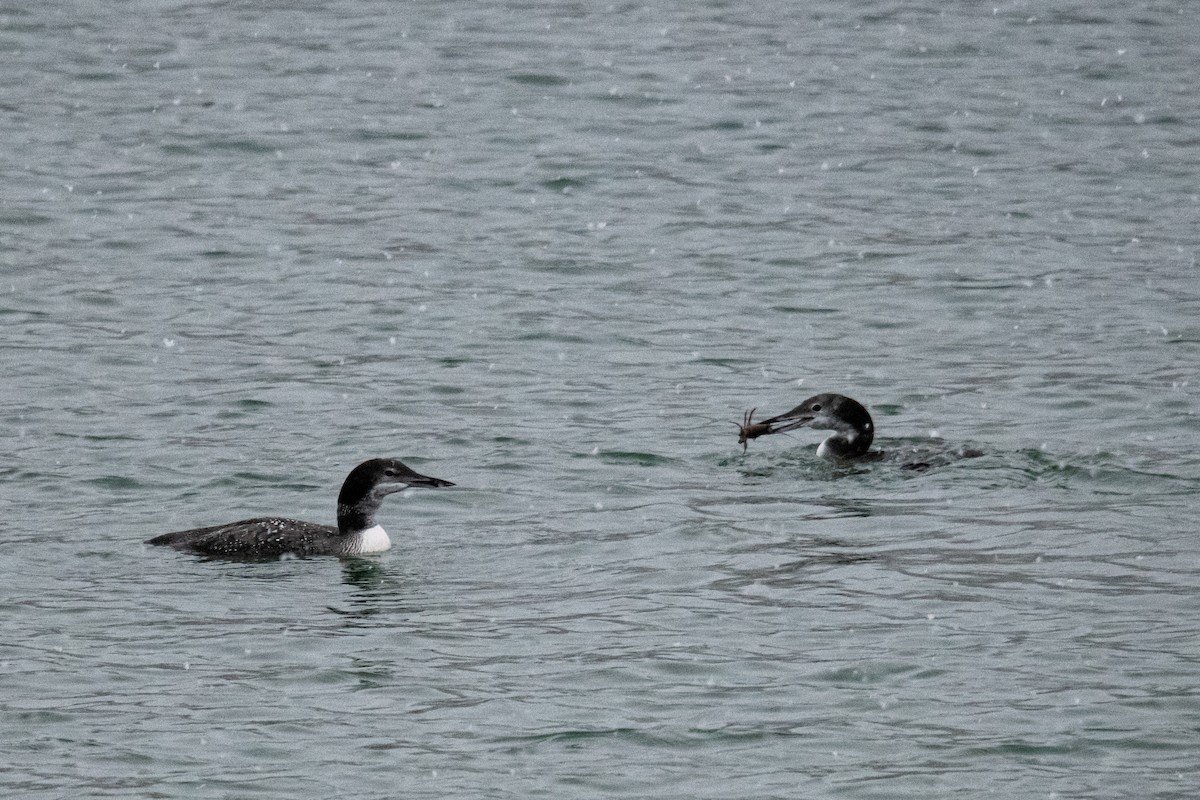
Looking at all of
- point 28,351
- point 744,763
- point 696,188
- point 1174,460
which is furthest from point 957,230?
point 744,763

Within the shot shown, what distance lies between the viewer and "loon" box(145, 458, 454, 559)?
14312 mm

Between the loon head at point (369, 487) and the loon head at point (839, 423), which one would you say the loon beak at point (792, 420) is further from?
the loon head at point (369, 487)

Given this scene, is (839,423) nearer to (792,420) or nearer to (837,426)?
(837,426)

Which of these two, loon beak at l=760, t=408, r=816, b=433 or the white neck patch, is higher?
loon beak at l=760, t=408, r=816, b=433

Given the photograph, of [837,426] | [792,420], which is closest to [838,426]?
[837,426]

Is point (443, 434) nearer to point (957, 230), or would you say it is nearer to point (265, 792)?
point (265, 792)

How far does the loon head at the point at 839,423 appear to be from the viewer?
17016mm

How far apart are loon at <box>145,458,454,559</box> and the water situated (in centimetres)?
17

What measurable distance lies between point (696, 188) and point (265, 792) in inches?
699

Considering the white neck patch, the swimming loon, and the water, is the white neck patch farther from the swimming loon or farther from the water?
the swimming loon

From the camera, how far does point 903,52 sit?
34188 mm

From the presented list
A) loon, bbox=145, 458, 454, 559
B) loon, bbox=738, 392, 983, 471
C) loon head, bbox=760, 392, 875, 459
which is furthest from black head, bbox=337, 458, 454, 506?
loon head, bbox=760, 392, 875, 459

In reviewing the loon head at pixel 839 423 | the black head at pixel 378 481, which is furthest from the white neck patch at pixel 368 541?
the loon head at pixel 839 423

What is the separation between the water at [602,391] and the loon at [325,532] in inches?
6.6
